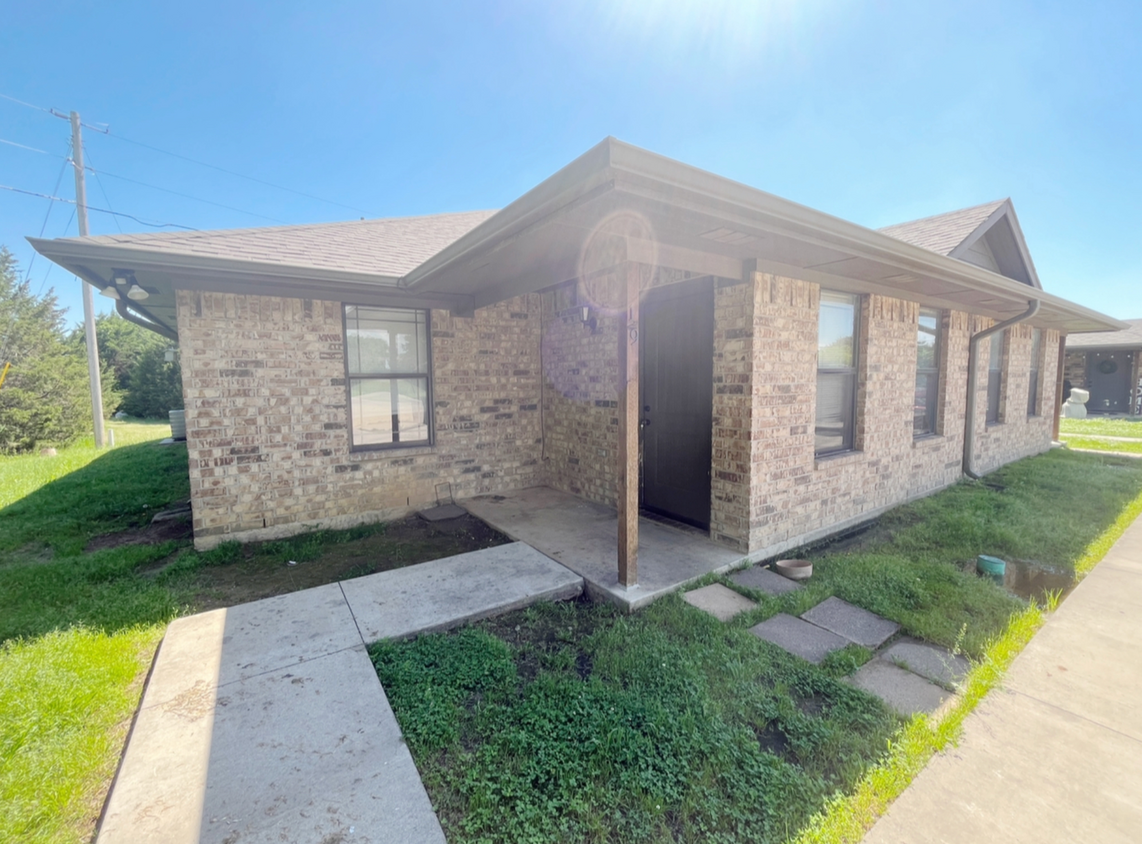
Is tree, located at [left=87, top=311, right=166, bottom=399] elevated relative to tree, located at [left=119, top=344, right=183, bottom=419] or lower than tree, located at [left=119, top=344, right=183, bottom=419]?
elevated

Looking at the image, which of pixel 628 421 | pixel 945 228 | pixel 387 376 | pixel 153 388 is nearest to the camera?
pixel 628 421

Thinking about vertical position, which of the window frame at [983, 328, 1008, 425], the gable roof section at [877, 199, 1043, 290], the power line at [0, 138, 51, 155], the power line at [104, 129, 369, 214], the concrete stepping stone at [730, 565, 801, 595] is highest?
the power line at [104, 129, 369, 214]

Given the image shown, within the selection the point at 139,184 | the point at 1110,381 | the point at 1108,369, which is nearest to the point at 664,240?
the point at 139,184

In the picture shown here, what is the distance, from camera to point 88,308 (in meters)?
11.6

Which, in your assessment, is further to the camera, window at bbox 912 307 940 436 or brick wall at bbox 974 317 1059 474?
brick wall at bbox 974 317 1059 474

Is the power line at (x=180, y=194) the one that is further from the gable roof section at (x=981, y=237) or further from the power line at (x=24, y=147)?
the gable roof section at (x=981, y=237)

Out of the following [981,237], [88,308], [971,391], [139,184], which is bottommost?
[971,391]

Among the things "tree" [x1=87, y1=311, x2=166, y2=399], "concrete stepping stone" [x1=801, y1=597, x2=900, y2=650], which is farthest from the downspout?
"tree" [x1=87, y1=311, x2=166, y2=399]

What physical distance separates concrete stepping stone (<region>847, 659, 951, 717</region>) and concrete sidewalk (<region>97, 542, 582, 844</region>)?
6.04 feet

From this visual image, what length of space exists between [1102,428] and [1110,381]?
30.4ft

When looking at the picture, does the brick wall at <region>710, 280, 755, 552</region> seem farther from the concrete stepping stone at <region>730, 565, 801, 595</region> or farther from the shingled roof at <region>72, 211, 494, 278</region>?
the shingled roof at <region>72, 211, 494, 278</region>

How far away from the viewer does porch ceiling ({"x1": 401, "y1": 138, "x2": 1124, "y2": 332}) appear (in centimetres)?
224

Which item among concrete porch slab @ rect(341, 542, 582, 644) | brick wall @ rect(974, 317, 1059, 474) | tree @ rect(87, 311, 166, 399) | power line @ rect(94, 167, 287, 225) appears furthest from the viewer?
tree @ rect(87, 311, 166, 399)

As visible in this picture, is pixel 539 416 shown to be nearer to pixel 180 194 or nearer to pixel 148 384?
pixel 180 194
